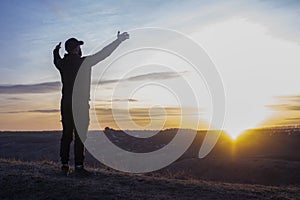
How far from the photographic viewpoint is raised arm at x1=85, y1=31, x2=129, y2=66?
27.0ft

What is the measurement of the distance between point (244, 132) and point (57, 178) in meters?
54.1

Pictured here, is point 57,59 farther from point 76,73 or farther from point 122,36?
point 122,36

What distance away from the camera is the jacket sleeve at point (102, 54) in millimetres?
8227

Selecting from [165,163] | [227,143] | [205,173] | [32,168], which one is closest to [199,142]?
[227,143]

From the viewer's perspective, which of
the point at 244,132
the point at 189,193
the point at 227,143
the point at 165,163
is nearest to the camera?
the point at 189,193

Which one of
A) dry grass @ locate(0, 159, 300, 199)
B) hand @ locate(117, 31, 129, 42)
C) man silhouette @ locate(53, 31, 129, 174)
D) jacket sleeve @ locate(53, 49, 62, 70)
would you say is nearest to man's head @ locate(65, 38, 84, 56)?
man silhouette @ locate(53, 31, 129, 174)

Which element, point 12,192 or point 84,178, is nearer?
point 12,192

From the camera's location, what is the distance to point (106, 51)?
27.0 ft

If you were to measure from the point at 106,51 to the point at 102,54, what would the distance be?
0.34 feet

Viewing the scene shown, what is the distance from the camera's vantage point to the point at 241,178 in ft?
95.9

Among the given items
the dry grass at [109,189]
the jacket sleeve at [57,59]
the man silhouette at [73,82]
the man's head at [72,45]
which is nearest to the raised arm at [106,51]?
the man silhouette at [73,82]

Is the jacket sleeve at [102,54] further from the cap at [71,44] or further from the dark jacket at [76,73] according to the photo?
the cap at [71,44]

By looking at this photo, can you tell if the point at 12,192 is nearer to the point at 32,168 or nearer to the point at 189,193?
the point at 32,168

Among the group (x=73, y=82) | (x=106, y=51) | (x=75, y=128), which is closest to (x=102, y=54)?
(x=106, y=51)
